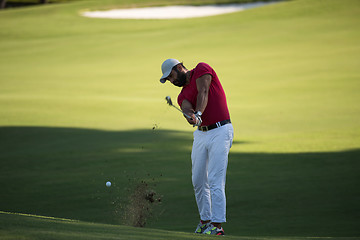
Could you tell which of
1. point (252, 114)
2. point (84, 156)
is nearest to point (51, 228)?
point (84, 156)

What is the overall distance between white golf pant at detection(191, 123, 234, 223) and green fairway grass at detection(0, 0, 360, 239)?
0.54 meters

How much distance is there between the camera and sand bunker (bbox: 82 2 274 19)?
4784 cm

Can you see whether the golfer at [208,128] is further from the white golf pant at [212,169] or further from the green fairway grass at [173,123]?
the green fairway grass at [173,123]

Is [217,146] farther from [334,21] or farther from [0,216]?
[334,21]

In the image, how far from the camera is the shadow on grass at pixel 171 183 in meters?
8.48

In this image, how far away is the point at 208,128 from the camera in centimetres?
721

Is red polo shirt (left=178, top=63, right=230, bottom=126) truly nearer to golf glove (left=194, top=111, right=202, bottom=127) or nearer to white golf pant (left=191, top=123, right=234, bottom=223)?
white golf pant (left=191, top=123, right=234, bottom=223)

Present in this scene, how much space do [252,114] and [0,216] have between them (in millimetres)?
14183

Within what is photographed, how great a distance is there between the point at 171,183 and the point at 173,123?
7532 mm

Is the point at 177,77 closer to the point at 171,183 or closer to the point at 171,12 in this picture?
the point at 171,183

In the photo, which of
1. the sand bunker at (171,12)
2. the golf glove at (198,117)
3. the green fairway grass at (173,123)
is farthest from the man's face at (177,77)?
the sand bunker at (171,12)

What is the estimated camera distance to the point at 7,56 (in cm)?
3562

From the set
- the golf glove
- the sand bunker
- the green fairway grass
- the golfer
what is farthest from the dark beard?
the sand bunker

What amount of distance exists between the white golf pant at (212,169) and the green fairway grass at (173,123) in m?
0.54
